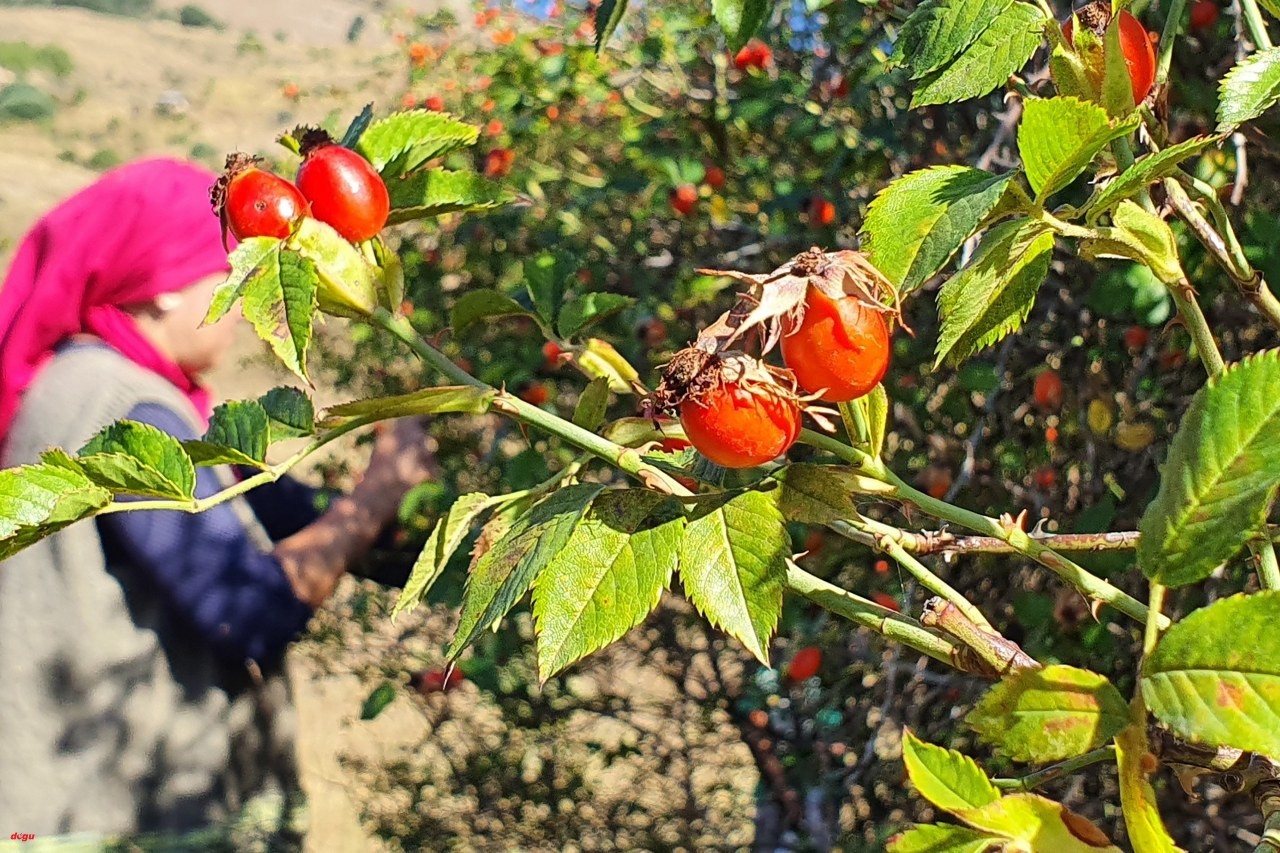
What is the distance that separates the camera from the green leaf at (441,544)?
23.4 inches

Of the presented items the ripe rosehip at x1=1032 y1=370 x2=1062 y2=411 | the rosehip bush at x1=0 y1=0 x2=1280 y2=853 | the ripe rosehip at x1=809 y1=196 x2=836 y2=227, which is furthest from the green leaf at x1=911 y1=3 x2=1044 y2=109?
the ripe rosehip at x1=809 y1=196 x2=836 y2=227

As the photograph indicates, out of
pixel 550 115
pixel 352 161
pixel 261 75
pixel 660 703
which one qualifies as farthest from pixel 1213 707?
pixel 261 75

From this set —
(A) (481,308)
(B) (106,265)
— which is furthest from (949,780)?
(B) (106,265)

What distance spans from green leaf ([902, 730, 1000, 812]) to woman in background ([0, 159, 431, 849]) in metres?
1.40

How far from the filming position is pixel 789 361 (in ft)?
1.61

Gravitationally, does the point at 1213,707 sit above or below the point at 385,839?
above

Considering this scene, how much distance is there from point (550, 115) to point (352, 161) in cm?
240

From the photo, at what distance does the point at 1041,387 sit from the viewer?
1.48 m

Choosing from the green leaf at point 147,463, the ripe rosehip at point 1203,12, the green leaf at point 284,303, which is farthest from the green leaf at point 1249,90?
the ripe rosehip at point 1203,12

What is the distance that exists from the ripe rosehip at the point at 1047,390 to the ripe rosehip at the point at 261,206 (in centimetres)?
117

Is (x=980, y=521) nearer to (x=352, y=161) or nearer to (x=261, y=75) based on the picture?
(x=352, y=161)

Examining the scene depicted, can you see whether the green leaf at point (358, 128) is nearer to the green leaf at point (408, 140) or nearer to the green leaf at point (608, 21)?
the green leaf at point (408, 140)

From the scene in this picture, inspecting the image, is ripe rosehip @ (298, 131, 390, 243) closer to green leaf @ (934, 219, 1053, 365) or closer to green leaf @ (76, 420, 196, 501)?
green leaf @ (76, 420, 196, 501)

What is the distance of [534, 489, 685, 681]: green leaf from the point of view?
0.47 metres
